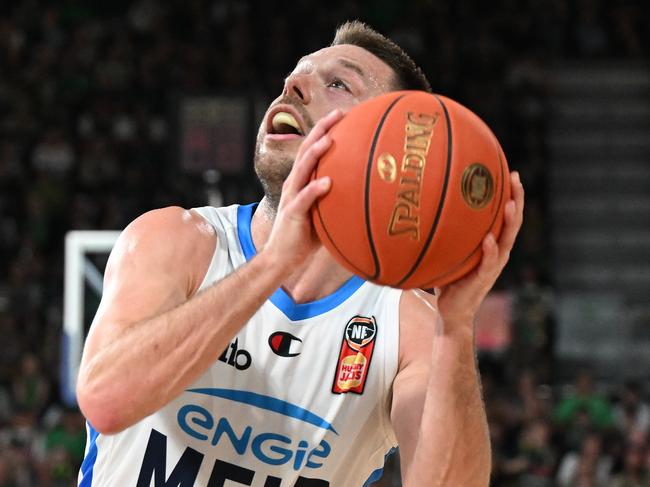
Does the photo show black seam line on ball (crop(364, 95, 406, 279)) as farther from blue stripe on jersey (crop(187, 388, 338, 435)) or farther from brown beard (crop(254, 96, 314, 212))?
blue stripe on jersey (crop(187, 388, 338, 435))

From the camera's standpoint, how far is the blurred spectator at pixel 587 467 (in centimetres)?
969

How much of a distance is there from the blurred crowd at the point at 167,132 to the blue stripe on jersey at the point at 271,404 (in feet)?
22.2

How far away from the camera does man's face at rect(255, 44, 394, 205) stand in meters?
3.03

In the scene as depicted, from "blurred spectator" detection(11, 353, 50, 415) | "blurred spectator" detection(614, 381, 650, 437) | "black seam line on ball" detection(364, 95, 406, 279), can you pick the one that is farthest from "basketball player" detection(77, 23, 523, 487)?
"blurred spectator" detection(11, 353, 50, 415)

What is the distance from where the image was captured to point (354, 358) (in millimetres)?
3152

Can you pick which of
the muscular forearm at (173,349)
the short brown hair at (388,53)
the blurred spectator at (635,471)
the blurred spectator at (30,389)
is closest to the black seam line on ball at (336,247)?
the muscular forearm at (173,349)

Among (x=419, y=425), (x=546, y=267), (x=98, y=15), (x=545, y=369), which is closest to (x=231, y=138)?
(x=545, y=369)

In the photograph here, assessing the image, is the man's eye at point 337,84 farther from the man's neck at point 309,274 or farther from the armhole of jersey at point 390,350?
the armhole of jersey at point 390,350

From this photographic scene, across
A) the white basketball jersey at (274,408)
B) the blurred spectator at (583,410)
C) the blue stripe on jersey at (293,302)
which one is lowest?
the blurred spectator at (583,410)

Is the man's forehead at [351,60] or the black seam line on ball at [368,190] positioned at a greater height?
the man's forehead at [351,60]

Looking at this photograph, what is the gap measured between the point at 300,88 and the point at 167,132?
924 centimetres

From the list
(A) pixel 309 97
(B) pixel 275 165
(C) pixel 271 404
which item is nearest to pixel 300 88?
(A) pixel 309 97

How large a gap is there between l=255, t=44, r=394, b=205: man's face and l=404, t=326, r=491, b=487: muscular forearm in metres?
0.65

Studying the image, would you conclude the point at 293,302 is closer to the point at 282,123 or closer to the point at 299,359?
the point at 299,359
